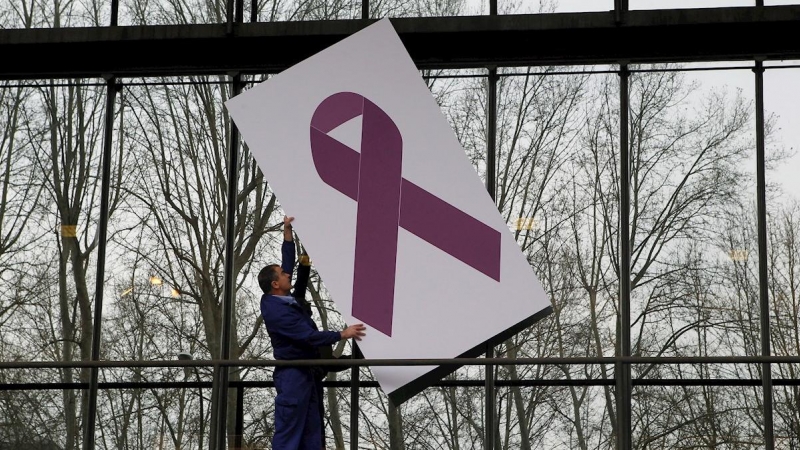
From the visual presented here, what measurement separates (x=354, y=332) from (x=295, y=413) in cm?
62

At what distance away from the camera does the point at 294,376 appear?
8.27 m

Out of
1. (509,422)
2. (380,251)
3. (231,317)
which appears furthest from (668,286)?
(231,317)

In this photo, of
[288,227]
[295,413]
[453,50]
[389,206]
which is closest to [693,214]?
[453,50]

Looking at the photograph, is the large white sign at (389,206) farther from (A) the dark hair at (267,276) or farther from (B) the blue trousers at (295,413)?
(B) the blue trousers at (295,413)

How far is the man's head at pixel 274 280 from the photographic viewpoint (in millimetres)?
8477

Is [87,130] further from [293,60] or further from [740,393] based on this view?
[740,393]

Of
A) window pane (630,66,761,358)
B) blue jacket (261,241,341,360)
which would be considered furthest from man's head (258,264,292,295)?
window pane (630,66,761,358)

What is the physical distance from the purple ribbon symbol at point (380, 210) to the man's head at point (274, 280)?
47 centimetres

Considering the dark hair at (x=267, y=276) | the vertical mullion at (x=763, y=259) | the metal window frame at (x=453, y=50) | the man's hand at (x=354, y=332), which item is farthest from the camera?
the metal window frame at (x=453, y=50)

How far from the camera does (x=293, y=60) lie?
10.1 metres

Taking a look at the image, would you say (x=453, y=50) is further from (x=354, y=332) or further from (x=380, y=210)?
(x=354, y=332)

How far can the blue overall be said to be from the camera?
26.9ft

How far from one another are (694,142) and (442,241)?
247 cm

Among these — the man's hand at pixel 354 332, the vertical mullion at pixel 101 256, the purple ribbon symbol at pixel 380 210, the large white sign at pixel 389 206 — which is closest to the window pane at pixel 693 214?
the large white sign at pixel 389 206
